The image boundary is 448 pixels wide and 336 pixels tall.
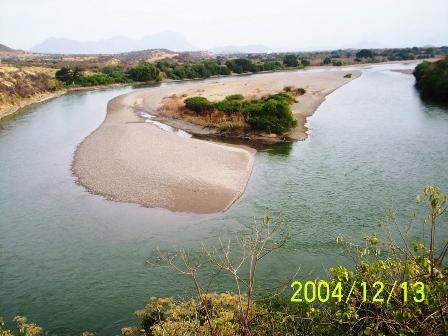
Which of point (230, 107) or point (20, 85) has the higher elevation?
point (20, 85)

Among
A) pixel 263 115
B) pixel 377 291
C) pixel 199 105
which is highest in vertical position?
pixel 377 291

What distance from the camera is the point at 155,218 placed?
76.6 ft

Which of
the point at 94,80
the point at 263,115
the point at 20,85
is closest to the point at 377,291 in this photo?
the point at 263,115

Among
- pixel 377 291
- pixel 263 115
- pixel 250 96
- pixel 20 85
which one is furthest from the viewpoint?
pixel 20 85

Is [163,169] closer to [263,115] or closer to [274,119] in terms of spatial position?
[274,119]

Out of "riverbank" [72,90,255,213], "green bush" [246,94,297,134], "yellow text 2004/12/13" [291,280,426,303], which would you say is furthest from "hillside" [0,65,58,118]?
"yellow text 2004/12/13" [291,280,426,303]

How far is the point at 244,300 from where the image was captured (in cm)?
1394

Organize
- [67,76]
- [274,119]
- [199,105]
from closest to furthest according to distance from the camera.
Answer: [274,119] → [199,105] → [67,76]

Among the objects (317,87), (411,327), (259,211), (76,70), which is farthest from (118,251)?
(76,70)

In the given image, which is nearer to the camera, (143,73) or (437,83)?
(437,83)

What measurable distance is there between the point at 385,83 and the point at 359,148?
2235 inches

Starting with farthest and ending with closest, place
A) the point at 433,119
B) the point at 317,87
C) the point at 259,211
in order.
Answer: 1. the point at 317,87
2. the point at 433,119
3. the point at 259,211

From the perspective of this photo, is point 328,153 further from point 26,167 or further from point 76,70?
point 76,70

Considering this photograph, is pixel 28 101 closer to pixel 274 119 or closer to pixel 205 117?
pixel 205 117
